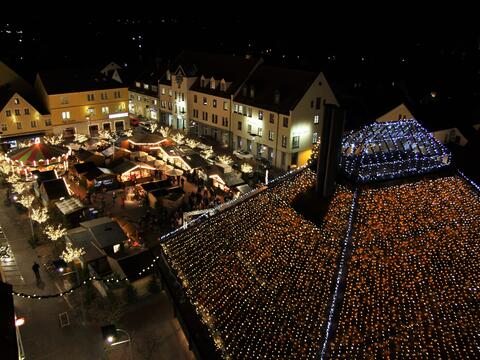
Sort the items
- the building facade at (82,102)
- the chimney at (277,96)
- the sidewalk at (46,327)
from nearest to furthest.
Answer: the sidewalk at (46,327)
the chimney at (277,96)
the building facade at (82,102)

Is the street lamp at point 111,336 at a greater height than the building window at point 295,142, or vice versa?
the building window at point 295,142

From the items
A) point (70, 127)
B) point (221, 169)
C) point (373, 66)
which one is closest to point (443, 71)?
point (373, 66)

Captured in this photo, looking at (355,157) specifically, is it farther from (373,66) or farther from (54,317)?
(373,66)

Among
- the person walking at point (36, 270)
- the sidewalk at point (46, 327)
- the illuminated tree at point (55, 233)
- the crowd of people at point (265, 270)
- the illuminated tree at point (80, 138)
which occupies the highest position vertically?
the crowd of people at point (265, 270)

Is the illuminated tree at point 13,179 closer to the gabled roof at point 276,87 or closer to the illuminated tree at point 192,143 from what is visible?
the illuminated tree at point 192,143

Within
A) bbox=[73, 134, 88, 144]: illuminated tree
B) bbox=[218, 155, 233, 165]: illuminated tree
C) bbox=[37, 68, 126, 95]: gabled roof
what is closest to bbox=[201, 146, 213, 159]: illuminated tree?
bbox=[218, 155, 233, 165]: illuminated tree

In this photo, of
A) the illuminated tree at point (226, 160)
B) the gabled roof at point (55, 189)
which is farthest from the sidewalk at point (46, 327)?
the illuminated tree at point (226, 160)
